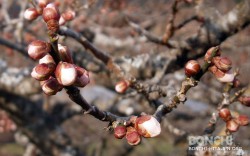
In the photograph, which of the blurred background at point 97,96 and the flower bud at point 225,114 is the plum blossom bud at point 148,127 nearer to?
the flower bud at point 225,114

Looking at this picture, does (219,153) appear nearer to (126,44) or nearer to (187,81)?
(187,81)

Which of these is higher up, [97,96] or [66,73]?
[97,96]

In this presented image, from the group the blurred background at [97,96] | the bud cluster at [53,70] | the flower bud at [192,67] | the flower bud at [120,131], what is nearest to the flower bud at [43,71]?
the bud cluster at [53,70]

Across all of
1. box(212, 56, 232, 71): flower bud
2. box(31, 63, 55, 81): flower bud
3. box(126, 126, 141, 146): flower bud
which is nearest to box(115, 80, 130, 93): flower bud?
box(126, 126, 141, 146): flower bud

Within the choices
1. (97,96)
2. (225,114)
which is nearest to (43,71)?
(225,114)

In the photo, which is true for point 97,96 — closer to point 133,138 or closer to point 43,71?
point 133,138

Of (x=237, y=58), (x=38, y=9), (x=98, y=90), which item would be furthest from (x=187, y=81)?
(x=237, y=58)
